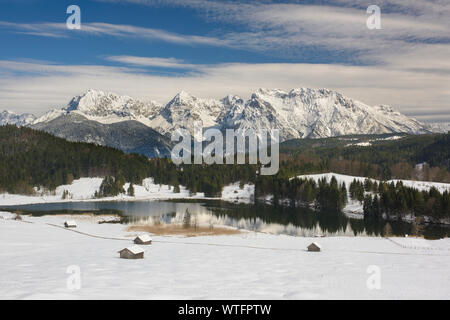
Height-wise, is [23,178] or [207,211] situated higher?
[23,178]

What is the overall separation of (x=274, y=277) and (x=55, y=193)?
556ft

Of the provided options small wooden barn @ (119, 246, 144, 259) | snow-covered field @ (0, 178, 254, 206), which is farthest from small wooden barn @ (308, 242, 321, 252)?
snow-covered field @ (0, 178, 254, 206)

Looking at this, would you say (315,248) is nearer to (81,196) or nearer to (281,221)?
(281,221)

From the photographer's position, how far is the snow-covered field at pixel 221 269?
30.0 meters

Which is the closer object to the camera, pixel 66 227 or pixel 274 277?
pixel 274 277

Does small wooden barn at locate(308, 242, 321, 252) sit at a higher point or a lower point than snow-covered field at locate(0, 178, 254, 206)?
lower

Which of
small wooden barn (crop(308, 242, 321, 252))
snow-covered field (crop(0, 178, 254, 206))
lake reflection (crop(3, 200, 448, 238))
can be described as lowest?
lake reflection (crop(3, 200, 448, 238))

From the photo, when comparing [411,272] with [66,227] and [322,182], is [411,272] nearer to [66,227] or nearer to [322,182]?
[66,227]

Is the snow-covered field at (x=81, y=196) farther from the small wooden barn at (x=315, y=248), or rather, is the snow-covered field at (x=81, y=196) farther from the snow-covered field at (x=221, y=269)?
the small wooden barn at (x=315, y=248)

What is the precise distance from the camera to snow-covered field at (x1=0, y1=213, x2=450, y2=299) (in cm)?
3005

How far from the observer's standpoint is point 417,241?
74438 mm

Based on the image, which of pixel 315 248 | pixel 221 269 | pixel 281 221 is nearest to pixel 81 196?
pixel 281 221

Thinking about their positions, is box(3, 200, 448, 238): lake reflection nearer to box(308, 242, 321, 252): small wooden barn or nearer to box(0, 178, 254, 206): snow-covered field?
box(308, 242, 321, 252): small wooden barn
